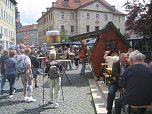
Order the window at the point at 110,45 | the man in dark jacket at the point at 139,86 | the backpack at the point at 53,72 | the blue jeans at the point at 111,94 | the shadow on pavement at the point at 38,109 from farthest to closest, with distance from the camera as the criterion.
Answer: the window at the point at 110,45, the backpack at the point at 53,72, the shadow on pavement at the point at 38,109, the blue jeans at the point at 111,94, the man in dark jacket at the point at 139,86

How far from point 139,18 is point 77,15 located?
63720mm

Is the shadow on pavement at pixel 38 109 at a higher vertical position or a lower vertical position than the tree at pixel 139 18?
lower

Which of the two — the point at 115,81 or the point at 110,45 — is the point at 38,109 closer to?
the point at 115,81

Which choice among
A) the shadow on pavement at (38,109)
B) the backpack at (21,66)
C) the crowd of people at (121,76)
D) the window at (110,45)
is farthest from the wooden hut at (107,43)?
the shadow on pavement at (38,109)

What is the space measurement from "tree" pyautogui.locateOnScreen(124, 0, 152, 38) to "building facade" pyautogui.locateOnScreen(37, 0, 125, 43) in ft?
184

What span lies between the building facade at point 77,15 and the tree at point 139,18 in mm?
56218

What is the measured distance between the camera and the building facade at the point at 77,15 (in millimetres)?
79062

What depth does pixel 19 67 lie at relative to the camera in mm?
10656

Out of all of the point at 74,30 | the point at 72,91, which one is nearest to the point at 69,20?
the point at 74,30

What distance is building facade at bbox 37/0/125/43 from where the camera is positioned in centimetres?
7906

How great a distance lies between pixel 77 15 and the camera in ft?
269

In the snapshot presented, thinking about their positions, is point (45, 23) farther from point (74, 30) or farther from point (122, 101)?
point (122, 101)

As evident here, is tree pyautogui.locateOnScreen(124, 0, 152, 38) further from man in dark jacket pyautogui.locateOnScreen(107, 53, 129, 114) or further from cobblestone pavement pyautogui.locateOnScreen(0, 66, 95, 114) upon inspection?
man in dark jacket pyautogui.locateOnScreen(107, 53, 129, 114)

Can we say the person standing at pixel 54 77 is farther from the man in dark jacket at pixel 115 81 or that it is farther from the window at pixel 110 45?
the window at pixel 110 45
